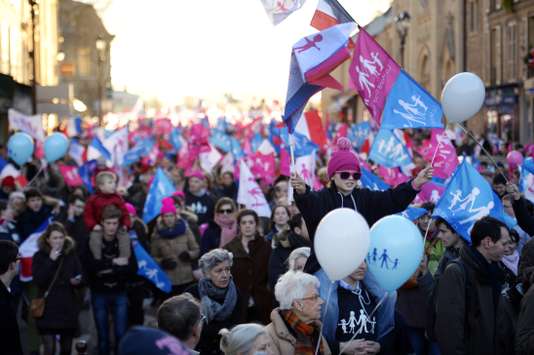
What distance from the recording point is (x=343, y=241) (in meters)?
5.71

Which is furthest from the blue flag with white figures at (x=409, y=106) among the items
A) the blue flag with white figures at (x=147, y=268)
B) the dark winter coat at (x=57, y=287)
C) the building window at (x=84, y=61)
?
the building window at (x=84, y=61)

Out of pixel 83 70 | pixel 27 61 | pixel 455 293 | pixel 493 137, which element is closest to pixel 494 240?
pixel 455 293

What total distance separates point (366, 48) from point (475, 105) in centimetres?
98

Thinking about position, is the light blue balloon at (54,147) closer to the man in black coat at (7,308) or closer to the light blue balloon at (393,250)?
the man in black coat at (7,308)

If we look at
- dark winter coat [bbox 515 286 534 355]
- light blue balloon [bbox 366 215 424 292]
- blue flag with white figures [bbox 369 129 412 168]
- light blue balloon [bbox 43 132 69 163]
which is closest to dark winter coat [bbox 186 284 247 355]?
light blue balloon [bbox 366 215 424 292]

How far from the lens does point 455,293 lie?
6441 mm

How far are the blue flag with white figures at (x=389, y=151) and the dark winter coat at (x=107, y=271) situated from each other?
5.99 m

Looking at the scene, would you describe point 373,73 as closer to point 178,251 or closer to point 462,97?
point 462,97

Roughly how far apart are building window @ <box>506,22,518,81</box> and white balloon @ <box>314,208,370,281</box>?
Result: 40.1 meters

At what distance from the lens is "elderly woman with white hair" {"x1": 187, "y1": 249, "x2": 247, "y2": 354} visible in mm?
7273

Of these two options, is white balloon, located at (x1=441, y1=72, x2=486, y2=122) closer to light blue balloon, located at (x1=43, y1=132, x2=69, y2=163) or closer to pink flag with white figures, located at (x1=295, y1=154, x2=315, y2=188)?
pink flag with white figures, located at (x1=295, y1=154, x2=315, y2=188)

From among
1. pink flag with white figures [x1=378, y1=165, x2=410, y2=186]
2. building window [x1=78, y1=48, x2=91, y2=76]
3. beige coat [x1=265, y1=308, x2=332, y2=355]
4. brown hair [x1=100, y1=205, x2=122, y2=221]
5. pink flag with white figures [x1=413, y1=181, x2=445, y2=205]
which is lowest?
beige coat [x1=265, y1=308, x2=332, y2=355]

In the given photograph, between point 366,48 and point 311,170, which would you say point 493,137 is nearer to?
point 311,170

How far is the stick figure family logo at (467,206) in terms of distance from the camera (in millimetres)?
8617
